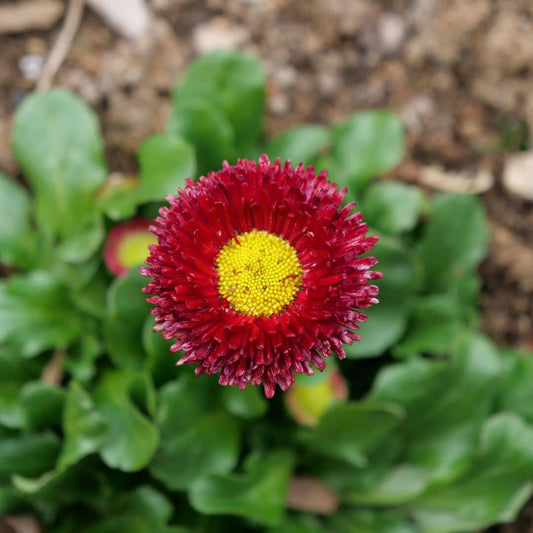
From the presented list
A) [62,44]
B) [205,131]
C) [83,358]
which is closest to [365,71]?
[205,131]

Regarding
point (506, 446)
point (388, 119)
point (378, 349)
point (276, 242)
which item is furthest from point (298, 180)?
point (506, 446)

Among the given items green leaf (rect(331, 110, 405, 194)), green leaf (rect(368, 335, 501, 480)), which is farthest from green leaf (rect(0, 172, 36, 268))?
green leaf (rect(368, 335, 501, 480))

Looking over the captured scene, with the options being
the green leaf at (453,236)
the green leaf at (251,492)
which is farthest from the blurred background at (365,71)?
the green leaf at (251,492)

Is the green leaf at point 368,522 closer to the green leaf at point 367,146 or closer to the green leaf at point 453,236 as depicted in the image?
the green leaf at point 453,236

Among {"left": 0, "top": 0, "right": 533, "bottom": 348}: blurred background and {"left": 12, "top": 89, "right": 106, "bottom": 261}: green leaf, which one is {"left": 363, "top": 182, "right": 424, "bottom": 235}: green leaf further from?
{"left": 12, "top": 89, "right": 106, "bottom": 261}: green leaf

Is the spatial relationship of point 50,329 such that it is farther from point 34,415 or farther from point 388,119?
point 388,119

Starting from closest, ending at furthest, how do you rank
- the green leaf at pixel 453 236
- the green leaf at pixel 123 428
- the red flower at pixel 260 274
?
the red flower at pixel 260 274, the green leaf at pixel 123 428, the green leaf at pixel 453 236

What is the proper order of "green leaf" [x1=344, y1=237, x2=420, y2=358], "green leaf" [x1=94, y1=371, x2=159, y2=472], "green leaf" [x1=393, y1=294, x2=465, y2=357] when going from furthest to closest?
1. "green leaf" [x1=393, y1=294, x2=465, y2=357]
2. "green leaf" [x1=344, y1=237, x2=420, y2=358]
3. "green leaf" [x1=94, y1=371, x2=159, y2=472]

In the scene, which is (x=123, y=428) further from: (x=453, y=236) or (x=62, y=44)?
(x=62, y=44)
